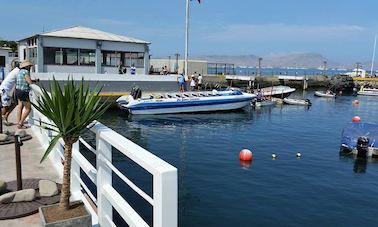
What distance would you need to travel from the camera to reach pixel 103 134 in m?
4.00

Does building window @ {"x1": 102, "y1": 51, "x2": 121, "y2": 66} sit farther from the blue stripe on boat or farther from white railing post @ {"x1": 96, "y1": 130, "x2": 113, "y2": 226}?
white railing post @ {"x1": 96, "y1": 130, "x2": 113, "y2": 226}

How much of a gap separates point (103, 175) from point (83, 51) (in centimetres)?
2756

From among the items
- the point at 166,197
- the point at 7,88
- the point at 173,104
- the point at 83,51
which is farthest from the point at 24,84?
the point at 83,51

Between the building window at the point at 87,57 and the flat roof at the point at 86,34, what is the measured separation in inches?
48.6

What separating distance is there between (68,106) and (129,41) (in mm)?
28503

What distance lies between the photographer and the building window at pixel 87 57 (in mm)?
29984

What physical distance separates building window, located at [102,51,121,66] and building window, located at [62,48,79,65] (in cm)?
239

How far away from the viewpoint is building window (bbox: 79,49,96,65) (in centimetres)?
2998

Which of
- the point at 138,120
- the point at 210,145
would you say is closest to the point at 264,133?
the point at 210,145

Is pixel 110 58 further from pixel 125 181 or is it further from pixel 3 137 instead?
pixel 125 181

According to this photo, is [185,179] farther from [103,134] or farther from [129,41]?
[129,41]

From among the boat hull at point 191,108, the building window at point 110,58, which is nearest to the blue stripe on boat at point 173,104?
the boat hull at point 191,108

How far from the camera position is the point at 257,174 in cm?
1437

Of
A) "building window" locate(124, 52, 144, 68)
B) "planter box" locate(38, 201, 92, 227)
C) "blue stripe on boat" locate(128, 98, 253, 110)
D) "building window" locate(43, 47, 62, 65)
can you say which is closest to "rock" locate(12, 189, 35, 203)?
"planter box" locate(38, 201, 92, 227)
